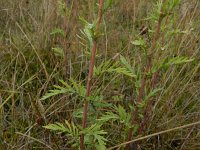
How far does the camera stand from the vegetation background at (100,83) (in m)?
1.55

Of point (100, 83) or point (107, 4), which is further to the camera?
point (100, 83)

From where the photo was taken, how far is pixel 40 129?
179cm

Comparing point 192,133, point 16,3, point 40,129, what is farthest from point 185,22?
point 16,3

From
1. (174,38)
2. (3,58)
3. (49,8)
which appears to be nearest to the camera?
(174,38)

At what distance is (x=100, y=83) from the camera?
201 centimetres

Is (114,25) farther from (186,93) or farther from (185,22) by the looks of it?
(186,93)

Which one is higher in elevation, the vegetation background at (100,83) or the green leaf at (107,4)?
the green leaf at (107,4)

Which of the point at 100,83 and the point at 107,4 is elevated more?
the point at 107,4

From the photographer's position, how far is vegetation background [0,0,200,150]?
5.10ft

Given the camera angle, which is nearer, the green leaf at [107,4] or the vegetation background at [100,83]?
the green leaf at [107,4]

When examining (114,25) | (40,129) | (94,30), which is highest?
(94,30)

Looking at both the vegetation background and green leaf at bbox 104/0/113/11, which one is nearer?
green leaf at bbox 104/0/113/11

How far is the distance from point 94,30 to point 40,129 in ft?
Result: 2.79

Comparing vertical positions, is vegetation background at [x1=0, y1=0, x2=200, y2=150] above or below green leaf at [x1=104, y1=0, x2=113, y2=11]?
below
